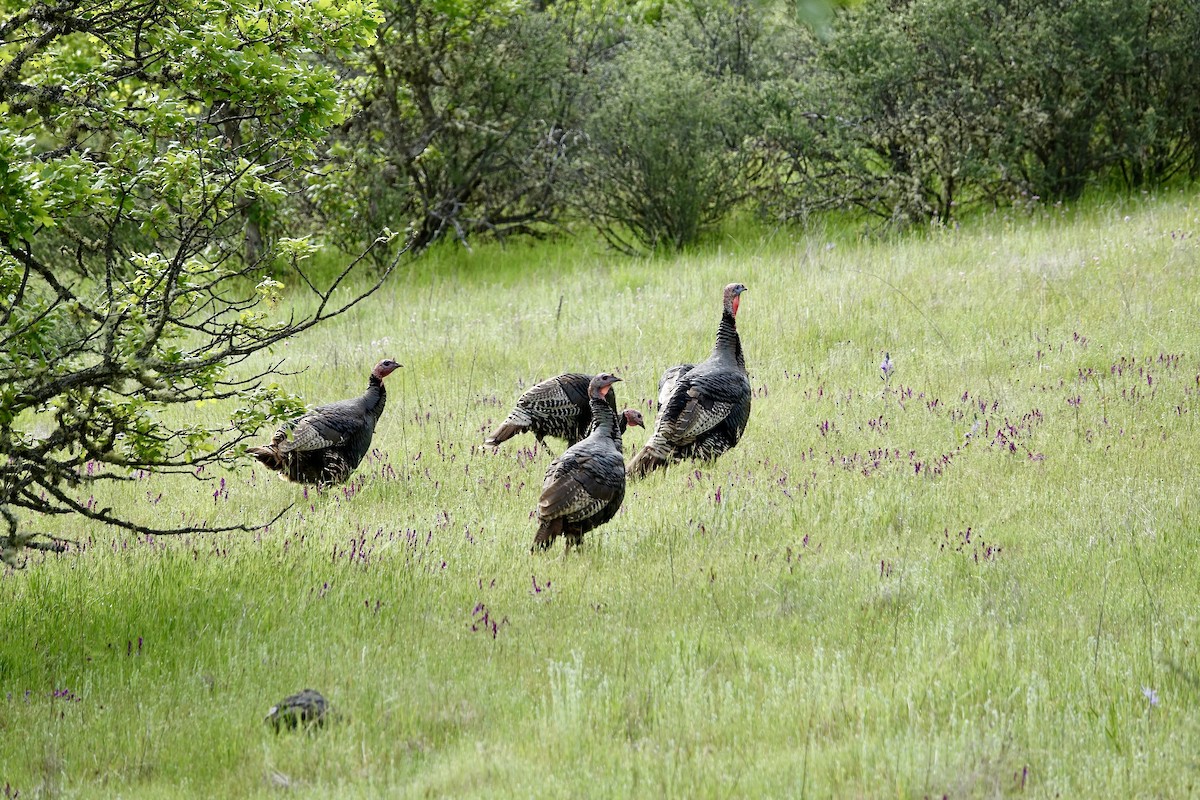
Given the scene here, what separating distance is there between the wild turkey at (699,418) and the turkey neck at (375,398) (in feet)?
6.93

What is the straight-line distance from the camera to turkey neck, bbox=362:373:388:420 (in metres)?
9.68

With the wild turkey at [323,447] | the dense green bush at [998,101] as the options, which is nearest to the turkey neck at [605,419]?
the wild turkey at [323,447]

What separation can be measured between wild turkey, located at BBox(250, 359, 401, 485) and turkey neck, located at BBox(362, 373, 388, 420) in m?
0.13

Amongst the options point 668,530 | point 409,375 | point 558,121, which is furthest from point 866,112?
point 668,530

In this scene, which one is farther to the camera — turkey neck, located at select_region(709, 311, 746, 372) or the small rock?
turkey neck, located at select_region(709, 311, 746, 372)

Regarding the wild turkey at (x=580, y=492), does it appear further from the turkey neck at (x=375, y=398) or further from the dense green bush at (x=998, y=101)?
the dense green bush at (x=998, y=101)

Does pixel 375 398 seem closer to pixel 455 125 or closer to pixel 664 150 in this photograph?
pixel 664 150

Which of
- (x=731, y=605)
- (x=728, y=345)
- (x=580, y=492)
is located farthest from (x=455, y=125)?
(x=731, y=605)

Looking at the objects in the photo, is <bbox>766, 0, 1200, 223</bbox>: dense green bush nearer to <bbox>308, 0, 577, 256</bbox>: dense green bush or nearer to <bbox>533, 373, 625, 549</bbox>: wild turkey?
<bbox>308, 0, 577, 256</bbox>: dense green bush

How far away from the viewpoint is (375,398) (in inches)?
385

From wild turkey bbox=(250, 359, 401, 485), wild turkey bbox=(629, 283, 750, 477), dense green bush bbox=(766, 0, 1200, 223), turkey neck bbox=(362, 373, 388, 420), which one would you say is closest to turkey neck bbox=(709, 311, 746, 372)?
wild turkey bbox=(629, 283, 750, 477)

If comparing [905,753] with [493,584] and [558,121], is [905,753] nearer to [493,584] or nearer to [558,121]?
[493,584]

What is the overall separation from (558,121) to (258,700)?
15342mm

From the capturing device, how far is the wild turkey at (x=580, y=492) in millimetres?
7234
